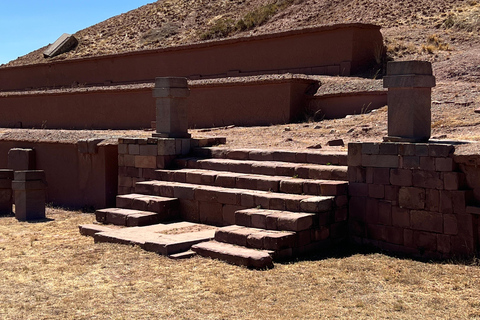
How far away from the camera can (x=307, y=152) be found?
33.7 feet

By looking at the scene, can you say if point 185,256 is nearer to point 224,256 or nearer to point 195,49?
point 224,256

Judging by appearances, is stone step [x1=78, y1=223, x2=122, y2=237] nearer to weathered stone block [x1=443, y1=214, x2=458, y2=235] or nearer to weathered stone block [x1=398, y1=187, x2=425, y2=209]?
weathered stone block [x1=398, y1=187, x2=425, y2=209]

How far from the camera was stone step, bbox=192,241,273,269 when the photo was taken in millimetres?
7578

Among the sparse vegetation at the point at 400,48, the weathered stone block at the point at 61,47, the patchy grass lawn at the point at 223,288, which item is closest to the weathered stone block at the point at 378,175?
the patchy grass lawn at the point at 223,288

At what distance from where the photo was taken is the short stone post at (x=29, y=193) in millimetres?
12250

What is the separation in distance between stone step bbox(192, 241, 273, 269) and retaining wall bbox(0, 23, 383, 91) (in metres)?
10.6

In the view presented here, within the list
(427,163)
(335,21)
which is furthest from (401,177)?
(335,21)

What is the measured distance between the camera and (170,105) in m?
12.3

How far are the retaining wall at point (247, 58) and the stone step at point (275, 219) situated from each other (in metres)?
9.85

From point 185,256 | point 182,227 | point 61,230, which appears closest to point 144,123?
point 61,230

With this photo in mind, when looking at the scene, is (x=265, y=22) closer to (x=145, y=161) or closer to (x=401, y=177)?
(x=145, y=161)

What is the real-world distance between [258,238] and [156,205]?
309cm

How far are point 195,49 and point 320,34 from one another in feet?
17.1

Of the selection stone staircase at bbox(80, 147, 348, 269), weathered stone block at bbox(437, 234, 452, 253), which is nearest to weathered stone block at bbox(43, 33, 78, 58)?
stone staircase at bbox(80, 147, 348, 269)
